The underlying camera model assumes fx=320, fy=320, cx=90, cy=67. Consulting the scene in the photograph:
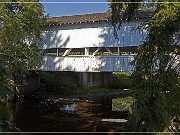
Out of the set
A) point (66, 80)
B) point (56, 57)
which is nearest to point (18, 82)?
point (56, 57)

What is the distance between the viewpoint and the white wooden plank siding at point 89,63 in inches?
727

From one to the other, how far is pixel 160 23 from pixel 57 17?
1881 cm

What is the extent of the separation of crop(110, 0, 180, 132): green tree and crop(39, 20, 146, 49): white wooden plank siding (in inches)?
335

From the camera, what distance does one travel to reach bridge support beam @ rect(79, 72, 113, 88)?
27.2m

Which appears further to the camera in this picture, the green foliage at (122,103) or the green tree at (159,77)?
the green foliage at (122,103)

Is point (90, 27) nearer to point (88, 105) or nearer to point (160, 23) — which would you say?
point (88, 105)

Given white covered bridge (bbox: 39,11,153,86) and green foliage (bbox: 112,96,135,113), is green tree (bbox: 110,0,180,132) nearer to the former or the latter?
white covered bridge (bbox: 39,11,153,86)

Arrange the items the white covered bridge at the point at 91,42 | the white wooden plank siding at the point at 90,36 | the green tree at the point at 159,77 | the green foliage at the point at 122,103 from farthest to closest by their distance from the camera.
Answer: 1. the green foliage at the point at 122,103
2. the white wooden plank siding at the point at 90,36
3. the white covered bridge at the point at 91,42
4. the green tree at the point at 159,77

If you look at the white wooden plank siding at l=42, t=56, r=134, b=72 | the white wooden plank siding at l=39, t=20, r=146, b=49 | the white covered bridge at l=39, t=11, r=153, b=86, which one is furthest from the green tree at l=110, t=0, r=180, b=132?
the white wooden plank siding at l=39, t=20, r=146, b=49

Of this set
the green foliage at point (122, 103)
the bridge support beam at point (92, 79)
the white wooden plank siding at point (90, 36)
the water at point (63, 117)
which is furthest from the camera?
the bridge support beam at point (92, 79)

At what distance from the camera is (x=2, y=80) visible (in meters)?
1.58

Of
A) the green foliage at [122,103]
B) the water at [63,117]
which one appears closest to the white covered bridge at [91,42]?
the water at [63,117]

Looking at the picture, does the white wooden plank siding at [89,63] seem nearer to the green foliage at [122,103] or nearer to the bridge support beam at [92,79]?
the green foliage at [122,103]

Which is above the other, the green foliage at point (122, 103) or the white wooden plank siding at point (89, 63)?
the white wooden plank siding at point (89, 63)
